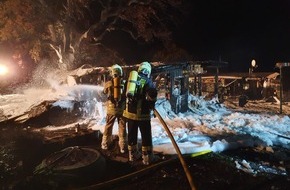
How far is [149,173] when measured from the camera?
620 cm

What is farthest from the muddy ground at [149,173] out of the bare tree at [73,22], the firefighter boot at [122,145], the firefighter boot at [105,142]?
the bare tree at [73,22]

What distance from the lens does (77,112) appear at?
13.0 m

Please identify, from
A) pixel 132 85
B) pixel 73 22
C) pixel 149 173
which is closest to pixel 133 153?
pixel 149 173

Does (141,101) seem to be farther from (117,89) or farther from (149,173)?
(149,173)

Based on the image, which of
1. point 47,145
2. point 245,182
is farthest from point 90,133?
point 245,182

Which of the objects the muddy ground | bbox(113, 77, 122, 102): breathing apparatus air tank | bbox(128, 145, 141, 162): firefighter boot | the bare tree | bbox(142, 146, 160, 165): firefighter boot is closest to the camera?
the muddy ground

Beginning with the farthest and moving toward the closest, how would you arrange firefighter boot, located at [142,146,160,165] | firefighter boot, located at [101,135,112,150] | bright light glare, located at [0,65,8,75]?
bright light glare, located at [0,65,8,75]
firefighter boot, located at [101,135,112,150]
firefighter boot, located at [142,146,160,165]

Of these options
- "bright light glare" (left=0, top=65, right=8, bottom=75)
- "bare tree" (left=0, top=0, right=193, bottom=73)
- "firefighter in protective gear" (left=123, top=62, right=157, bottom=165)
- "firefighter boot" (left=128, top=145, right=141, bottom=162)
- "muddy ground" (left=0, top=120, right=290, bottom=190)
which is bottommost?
"muddy ground" (left=0, top=120, right=290, bottom=190)

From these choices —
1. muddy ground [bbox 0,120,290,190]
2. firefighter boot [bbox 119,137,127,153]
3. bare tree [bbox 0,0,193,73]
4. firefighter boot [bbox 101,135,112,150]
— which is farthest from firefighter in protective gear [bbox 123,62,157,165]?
bare tree [bbox 0,0,193,73]

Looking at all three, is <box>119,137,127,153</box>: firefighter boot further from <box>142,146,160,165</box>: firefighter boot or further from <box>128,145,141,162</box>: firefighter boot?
<box>142,146,160,165</box>: firefighter boot

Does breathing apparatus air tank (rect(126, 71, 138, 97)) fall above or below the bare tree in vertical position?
below

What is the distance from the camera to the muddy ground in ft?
18.5

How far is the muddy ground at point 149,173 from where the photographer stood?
5648mm

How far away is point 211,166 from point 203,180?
2.46 feet
